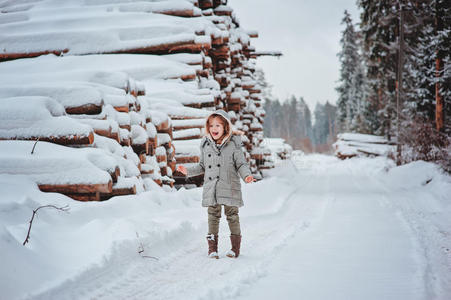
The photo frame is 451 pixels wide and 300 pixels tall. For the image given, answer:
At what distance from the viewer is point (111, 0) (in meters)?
12.8

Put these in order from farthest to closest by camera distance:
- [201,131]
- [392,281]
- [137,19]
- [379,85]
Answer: [379,85], [137,19], [201,131], [392,281]

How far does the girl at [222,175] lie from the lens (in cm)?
422

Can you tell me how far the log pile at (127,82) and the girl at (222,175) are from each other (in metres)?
1.56

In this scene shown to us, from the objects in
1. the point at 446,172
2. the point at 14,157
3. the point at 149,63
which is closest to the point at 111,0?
the point at 149,63

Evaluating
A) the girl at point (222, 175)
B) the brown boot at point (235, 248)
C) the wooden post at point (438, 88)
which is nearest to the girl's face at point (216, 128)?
the girl at point (222, 175)

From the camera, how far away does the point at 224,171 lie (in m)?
4.32

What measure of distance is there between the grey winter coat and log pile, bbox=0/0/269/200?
60.3 inches

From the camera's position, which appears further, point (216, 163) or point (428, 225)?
point (428, 225)

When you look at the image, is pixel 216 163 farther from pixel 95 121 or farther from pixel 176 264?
pixel 95 121

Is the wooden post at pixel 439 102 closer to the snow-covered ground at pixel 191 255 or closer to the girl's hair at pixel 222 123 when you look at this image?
the snow-covered ground at pixel 191 255

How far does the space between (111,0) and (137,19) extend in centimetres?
222

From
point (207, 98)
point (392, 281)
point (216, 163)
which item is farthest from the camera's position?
point (207, 98)

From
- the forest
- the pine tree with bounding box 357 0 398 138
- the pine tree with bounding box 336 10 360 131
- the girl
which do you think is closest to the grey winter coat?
the girl

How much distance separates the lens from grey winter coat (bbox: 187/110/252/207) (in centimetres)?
424
